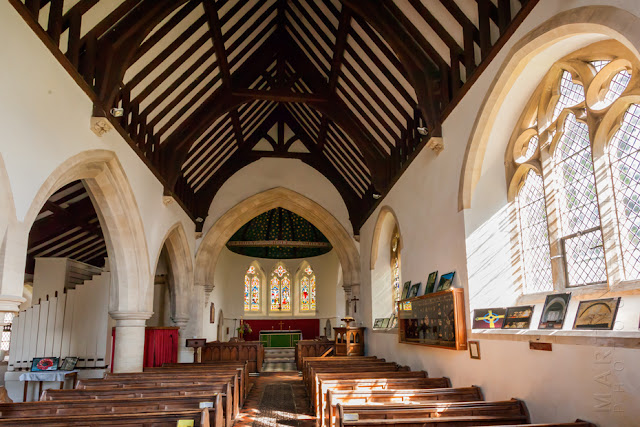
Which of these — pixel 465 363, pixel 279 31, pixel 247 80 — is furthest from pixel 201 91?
pixel 465 363

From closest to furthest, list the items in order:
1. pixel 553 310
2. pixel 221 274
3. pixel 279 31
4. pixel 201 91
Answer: pixel 553 310 → pixel 201 91 → pixel 279 31 → pixel 221 274

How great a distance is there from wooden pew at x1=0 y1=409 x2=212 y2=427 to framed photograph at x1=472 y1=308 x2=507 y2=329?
2956 mm

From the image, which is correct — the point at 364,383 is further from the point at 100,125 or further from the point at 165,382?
the point at 100,125

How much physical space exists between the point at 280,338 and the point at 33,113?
49.1 feet

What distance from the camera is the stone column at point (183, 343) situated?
11.8 meters

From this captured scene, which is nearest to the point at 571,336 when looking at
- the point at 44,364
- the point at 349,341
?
the point at 349,341

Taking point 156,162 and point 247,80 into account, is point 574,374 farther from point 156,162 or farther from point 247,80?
point 247,80

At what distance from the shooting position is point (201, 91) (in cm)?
847

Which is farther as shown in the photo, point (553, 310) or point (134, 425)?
point (553, 310)

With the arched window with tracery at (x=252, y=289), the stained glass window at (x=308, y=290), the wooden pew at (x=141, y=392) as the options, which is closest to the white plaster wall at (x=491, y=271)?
the wooden pew at (x=141, y=392)

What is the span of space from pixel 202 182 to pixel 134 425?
9057mm

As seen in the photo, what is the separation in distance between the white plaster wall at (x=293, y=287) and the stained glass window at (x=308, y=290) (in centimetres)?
24

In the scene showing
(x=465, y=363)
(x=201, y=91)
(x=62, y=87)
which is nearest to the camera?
(x=62, y=87)

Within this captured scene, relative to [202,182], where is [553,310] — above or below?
below
